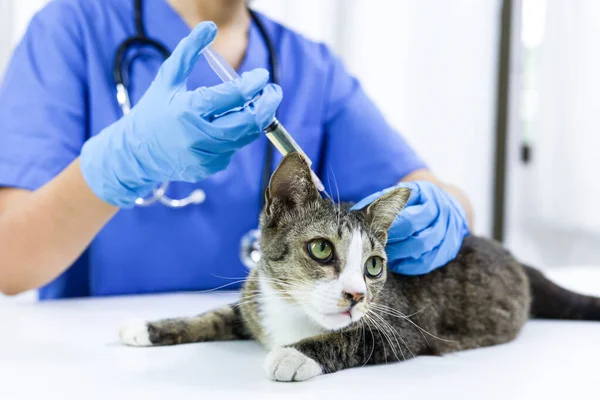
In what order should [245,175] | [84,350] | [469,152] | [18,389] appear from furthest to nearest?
[469,152] → [245,175] → [84,350] → [18,389]

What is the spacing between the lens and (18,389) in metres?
0.66

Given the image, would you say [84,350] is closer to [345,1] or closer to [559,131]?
[345,1]

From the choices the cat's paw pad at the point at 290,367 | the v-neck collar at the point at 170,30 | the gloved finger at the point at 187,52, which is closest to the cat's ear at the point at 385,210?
the cat's paw pad at the point at 290,367

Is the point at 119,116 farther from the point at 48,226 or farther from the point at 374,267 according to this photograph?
the point at 374,267

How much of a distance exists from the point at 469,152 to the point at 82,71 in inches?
66.4

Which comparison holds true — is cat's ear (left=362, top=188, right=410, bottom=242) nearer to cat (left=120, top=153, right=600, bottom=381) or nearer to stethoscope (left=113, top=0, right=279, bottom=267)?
cat (left=120, top=153, right=600, bottom=381)

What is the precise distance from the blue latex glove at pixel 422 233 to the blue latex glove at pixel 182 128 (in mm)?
232

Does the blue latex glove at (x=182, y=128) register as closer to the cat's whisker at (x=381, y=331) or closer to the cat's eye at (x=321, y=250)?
the cat's eye at (x=321, y=250)

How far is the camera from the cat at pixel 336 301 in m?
0.78

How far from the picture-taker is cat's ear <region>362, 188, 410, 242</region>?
866 mm

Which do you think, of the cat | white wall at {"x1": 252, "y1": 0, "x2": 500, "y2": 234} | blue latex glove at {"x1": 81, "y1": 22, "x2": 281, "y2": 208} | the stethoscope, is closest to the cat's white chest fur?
the cat

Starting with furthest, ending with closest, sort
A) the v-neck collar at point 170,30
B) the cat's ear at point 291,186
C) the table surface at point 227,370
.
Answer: the v-neck collar at point 170,30 < the cat's ear at point 291,186 < the table surface at point 227,370

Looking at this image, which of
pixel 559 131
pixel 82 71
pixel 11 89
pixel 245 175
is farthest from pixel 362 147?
pixel 559 131

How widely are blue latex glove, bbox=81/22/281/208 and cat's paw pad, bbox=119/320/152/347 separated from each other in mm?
221
